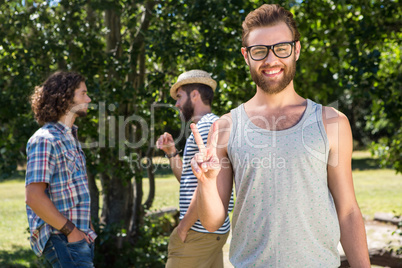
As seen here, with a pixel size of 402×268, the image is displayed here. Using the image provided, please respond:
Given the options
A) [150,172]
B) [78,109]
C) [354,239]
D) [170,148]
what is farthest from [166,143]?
[150,172]

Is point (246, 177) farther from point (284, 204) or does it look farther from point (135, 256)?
point (135, 256)

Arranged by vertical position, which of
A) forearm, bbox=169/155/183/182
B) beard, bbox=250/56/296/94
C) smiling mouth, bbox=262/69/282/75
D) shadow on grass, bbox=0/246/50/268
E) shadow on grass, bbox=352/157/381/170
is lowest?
shadow on grass, bbox=352/157/381/170

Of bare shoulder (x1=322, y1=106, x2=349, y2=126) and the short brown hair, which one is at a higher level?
the short brown hair

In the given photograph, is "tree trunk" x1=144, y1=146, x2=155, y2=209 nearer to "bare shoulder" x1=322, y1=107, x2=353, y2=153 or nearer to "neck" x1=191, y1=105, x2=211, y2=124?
"neck" x1=191, y1=105, x2=211, y2=124

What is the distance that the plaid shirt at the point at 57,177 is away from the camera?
266 cm

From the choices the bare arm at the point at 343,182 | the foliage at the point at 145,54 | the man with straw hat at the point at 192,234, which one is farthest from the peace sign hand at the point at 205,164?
the foliage at the point at 145,54

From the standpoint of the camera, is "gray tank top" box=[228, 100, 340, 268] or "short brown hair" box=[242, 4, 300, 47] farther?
"short brown hair" box=[242, 4, 300, 47]

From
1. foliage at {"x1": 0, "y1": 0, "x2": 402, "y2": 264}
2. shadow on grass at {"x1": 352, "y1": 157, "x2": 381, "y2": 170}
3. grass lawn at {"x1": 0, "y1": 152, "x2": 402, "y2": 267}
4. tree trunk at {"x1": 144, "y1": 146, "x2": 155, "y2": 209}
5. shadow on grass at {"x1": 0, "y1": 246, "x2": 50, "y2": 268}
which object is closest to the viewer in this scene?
foliage at {"x1": 0, "y1": 0, "x2": 402, "y2": 264}

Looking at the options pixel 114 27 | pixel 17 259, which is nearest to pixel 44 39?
pixel 114 27

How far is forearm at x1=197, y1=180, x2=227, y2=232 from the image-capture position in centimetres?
170

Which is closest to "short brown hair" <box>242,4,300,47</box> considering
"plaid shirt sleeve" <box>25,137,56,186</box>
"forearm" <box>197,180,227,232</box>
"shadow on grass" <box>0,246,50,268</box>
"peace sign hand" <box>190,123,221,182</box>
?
"peace sign hand" <box>190,123,221,182</box>

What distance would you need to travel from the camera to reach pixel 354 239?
5.74ft

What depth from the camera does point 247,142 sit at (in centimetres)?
181

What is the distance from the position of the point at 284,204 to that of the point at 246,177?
0.18 meters
